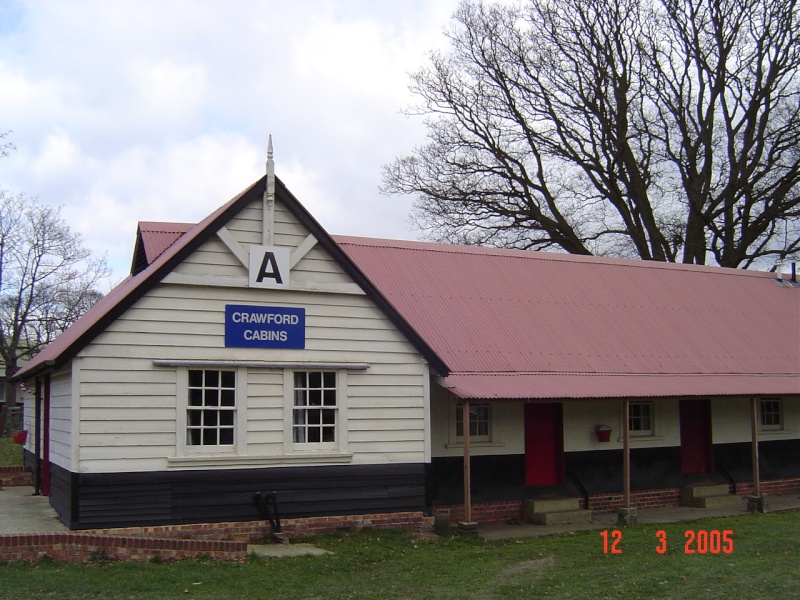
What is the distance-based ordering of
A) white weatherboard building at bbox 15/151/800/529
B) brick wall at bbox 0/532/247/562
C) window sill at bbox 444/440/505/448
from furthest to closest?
window sill at bbox 444/440/505/448, white weatherboard building at bbox 15/151/800/529, brick wall at bbox 0/532/247/562

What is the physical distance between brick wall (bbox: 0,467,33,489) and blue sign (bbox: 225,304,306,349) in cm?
902

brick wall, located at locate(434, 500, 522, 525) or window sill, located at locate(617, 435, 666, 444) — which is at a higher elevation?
window sill, located at locate(617, 435, 666, 444)

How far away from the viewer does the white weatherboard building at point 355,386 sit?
13391 mm

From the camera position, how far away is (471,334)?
17.9 meters

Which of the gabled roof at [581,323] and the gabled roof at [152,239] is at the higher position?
the gabled roof at [152,239]

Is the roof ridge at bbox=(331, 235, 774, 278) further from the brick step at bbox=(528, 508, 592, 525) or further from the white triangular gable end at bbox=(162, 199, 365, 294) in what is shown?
the brick step at bbox=(528, 508, 592, 525)

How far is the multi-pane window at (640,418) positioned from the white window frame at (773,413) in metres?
3.51

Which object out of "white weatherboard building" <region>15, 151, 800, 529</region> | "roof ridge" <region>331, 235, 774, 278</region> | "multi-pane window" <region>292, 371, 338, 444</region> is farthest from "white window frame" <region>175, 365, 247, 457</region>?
"roof ridge" <region>331, 235, 774, 278</region>

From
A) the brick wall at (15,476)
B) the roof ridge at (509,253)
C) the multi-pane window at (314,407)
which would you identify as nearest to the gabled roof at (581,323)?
the roof ridge at (509,253)

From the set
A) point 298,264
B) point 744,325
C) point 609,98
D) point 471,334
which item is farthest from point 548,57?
point 298,264

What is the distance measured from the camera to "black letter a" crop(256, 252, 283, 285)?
1432 cm

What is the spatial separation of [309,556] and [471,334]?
6.38 meters
